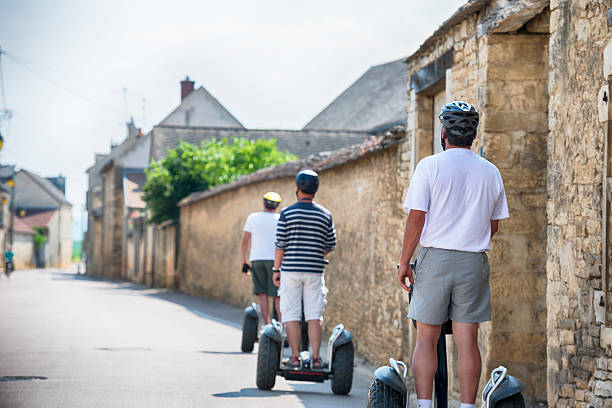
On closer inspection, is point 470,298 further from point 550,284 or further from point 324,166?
point 324,166

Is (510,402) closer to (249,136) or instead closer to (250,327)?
(250,327)

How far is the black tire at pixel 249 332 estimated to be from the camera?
9.34 m

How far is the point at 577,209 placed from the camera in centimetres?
523

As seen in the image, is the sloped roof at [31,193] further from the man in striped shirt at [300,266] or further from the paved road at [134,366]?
the man in striped shirt at [300,266]

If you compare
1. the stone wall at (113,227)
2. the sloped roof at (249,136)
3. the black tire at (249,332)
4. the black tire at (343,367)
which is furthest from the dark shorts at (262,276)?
the stone wall at (113,227)

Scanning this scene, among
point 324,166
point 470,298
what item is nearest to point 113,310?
point 324,166

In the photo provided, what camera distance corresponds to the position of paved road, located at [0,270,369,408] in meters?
6.18

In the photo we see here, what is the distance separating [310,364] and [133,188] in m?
42.9

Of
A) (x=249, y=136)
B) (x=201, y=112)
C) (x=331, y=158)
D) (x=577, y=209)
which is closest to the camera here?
(x=577, y=209)

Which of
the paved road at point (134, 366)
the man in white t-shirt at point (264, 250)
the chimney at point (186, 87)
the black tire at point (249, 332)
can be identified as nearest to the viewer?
the paved road at point (134, 366)

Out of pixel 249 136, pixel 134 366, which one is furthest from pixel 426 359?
pixel 249 136

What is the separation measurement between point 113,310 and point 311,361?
10258 millimetres

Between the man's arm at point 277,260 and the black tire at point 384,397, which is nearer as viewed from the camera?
the black tire at point 384,397

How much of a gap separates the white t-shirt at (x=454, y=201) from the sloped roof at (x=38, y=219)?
79676 millimetres
